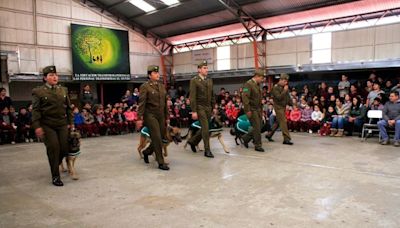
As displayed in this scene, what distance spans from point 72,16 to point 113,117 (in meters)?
6.46

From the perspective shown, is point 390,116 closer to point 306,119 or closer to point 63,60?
point 306,119

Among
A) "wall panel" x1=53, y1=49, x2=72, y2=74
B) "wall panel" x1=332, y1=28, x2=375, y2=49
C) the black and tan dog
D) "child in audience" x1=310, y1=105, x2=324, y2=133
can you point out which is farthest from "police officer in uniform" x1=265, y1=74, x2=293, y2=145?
"wall panel" x1=53, y1=49, x2=72, y2=74

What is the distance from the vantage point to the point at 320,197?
3508mm

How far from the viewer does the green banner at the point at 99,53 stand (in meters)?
14.3

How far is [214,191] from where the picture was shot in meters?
3.79

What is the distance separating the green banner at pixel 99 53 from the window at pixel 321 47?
29.0 ft

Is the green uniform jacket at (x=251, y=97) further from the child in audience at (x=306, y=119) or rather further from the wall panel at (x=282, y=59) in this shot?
the wall panel at (x=282, y=59)

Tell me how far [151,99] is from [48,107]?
146 cm

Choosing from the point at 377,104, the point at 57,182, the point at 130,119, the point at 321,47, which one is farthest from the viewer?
the point at 321,47

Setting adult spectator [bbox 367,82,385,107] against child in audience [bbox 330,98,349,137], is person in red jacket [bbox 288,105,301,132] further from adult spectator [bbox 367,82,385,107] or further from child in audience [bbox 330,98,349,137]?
adult spectator [bbox 367,82,385,107]

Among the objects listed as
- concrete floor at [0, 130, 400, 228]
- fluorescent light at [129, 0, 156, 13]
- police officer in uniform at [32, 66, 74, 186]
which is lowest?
concrete floor at [0, 130, 400, 228]

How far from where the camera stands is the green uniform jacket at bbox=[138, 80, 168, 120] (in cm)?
489

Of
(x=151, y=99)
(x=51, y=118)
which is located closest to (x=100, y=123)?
(x=151, y=99)

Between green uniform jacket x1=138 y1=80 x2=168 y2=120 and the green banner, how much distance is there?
1037 cm
